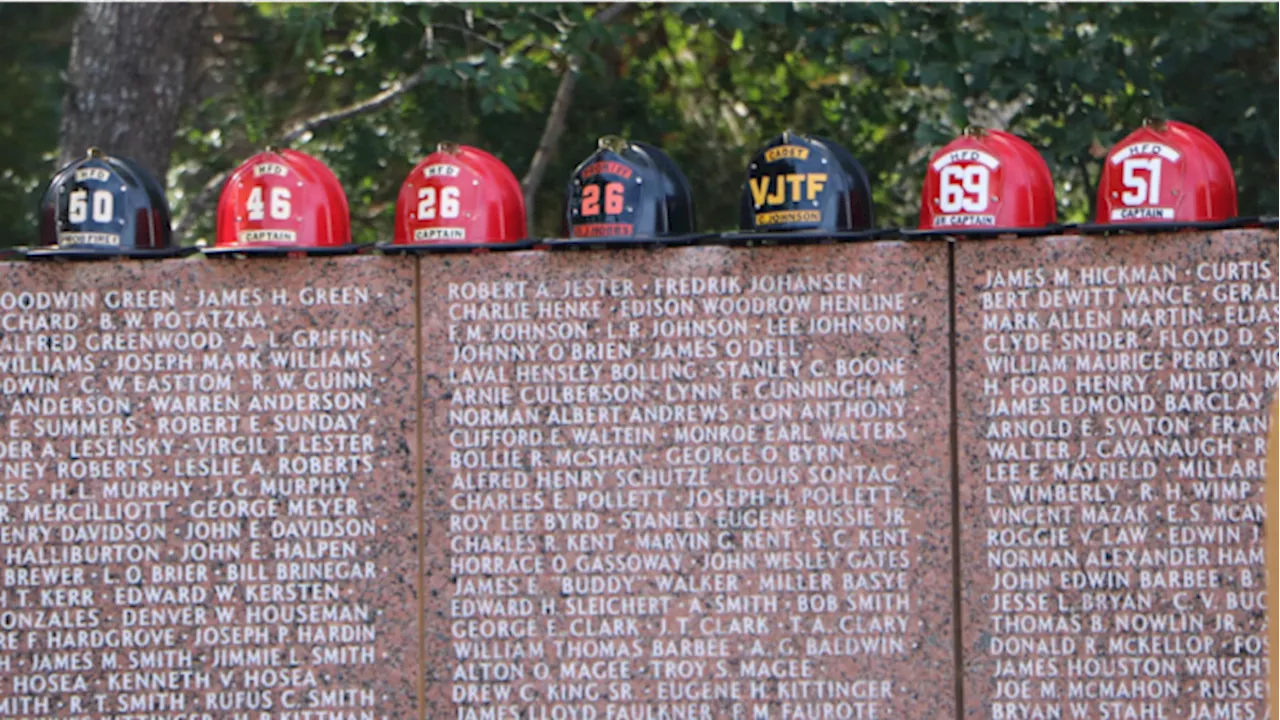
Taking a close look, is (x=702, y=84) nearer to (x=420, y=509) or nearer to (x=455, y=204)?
(x=455, y=204)

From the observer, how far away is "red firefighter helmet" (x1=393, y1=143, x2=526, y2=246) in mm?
4992

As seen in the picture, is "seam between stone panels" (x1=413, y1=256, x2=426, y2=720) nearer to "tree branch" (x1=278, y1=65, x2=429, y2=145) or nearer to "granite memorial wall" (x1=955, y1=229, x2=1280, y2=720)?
"granite memorial wall" (x1=955, y1=229, x2=1280, y2=720)

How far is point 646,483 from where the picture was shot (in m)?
4.93

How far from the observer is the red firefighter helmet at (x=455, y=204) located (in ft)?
16.4

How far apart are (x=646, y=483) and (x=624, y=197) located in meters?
0.83

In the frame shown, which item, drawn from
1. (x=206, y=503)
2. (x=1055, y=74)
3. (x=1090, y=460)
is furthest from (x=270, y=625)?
(x=1055, y=74)

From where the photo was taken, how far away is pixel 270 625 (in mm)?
4980

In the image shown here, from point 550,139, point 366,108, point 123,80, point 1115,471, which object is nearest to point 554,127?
point 550,139

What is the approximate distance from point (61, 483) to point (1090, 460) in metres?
2.99

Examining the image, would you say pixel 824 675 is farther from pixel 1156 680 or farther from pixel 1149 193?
pixel 1149 193

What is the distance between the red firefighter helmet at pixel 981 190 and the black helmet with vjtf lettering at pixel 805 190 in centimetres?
22

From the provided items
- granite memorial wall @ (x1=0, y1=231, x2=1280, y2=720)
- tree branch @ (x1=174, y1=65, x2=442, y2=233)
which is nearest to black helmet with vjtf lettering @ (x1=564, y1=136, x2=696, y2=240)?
granite memorial wall @ (x1=0, y1=231, x2=1280, y2=720)

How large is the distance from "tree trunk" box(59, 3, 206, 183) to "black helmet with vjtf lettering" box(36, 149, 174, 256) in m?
3.16

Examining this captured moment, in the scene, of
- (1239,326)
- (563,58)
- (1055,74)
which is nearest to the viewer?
(1239,326)
